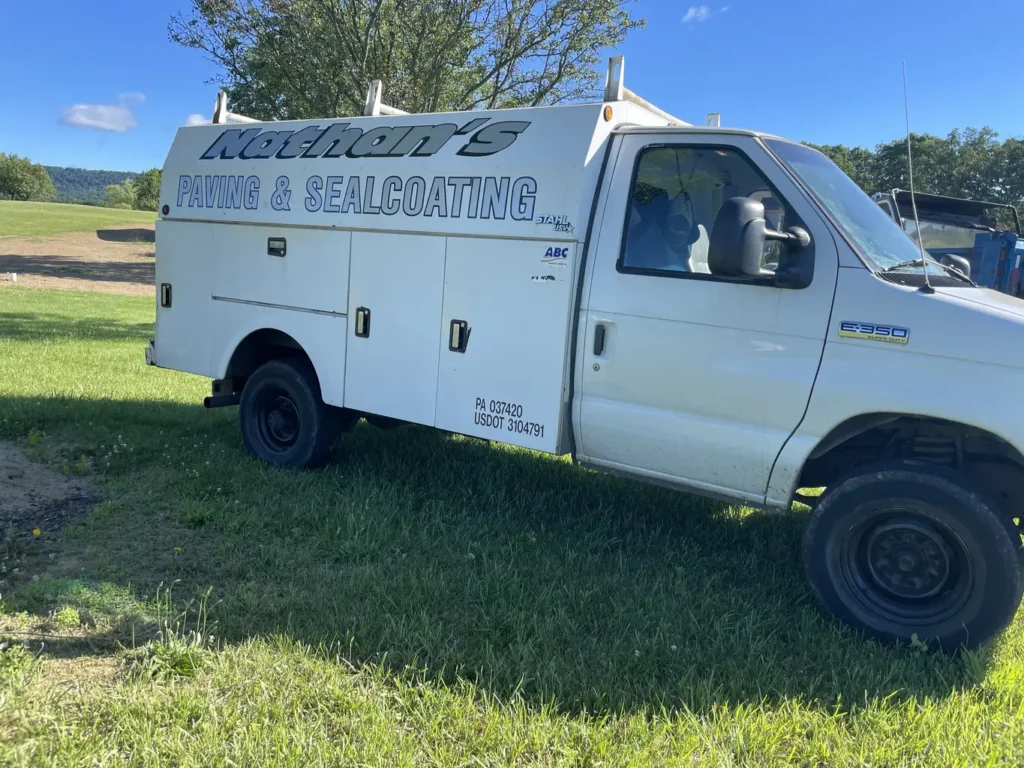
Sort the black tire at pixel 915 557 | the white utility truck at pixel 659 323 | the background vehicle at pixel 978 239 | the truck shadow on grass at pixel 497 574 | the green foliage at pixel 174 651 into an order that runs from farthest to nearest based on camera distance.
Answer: the background vehicle at pixel 978 239
the white utility truck at pixel 659 323
the black tire at pixel 915 557
the truck shadow on grass at pixel 497 574
the green foliage at pixel 174 651

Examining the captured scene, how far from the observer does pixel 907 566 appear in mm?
3768

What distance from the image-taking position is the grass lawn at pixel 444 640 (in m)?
2.86

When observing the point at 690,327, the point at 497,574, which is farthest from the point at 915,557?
the point at 497,574

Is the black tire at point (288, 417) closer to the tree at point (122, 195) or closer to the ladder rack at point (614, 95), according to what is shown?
the ladder rack at point (614, 95)

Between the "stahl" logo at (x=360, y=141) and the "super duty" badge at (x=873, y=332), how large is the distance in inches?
86.7

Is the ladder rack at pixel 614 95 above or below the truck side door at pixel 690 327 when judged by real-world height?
above

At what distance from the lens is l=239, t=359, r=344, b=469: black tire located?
5770 millimetres

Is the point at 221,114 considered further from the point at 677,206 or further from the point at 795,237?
the point at 795,237

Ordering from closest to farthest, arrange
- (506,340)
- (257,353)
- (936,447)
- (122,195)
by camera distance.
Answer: (936,447) → (506,340) → (257,353) → (122,195)

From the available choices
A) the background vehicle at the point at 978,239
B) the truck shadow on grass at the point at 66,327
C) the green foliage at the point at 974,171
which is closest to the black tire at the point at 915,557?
the background vehicle at the point at 978,239

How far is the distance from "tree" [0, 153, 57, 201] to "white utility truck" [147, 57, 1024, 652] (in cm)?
11649

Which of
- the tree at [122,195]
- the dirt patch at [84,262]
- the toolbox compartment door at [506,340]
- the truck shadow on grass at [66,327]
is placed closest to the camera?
the toolbox compartment door at [506,340]

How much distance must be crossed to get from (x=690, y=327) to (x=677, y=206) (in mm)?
748

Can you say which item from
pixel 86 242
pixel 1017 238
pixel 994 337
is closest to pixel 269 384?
pixel 994 337
